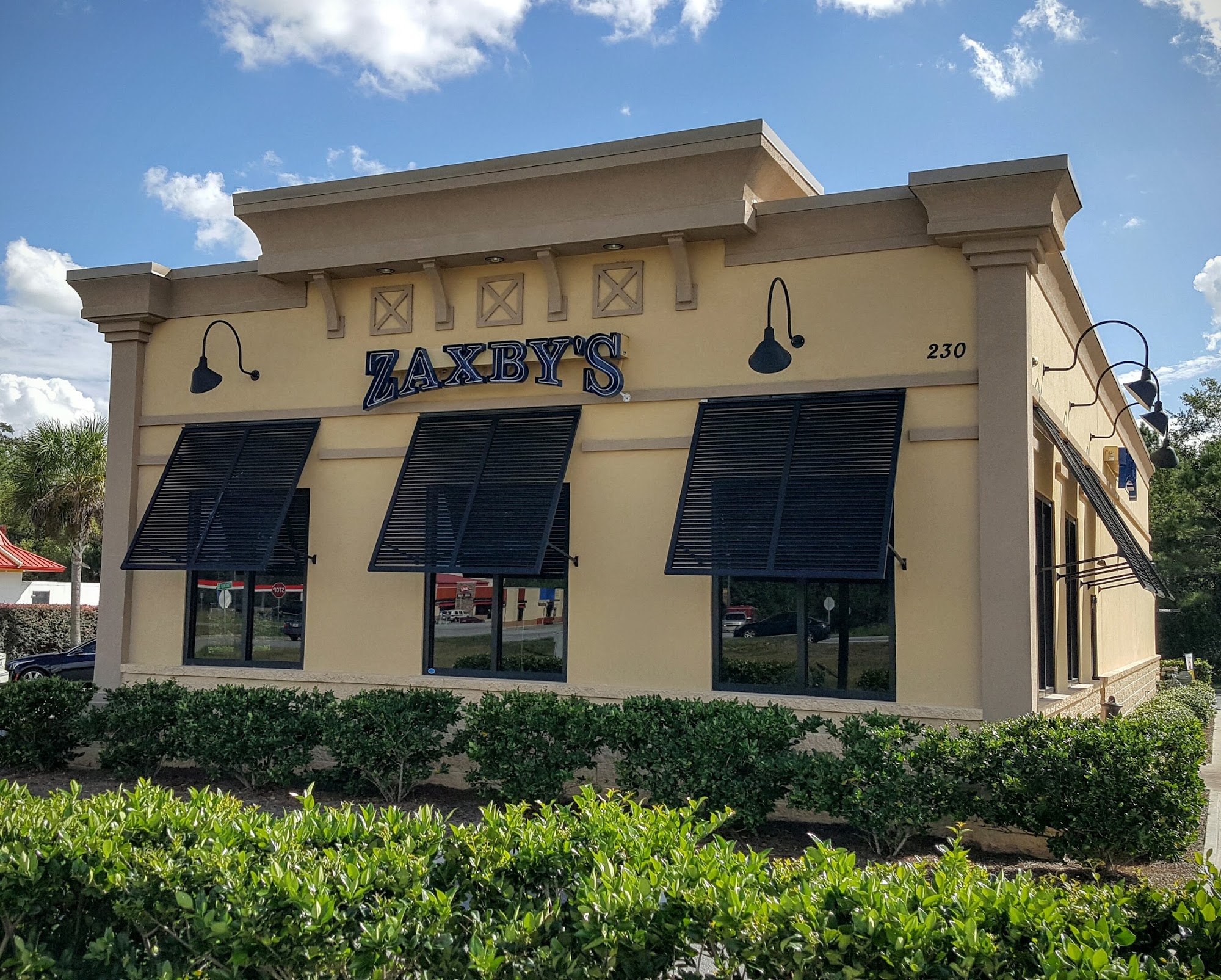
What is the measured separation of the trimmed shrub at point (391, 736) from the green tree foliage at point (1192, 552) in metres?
39.8

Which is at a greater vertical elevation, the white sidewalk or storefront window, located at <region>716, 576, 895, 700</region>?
storefront window, located at <region>716, 576, 895, 700</region>

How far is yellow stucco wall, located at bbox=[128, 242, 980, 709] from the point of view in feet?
35.2

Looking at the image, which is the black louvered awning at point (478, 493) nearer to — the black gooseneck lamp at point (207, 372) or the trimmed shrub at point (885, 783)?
the black gooseneck lamp at point (207, 372)

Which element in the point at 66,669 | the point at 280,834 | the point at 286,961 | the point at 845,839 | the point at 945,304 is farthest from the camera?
the point at 66,669

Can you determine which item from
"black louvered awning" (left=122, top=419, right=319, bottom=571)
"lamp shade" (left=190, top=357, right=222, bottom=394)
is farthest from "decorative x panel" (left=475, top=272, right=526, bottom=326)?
"lamp shade" (left=190, top=357, right=222, bottom=394)

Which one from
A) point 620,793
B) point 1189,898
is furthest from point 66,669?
point 1189,898

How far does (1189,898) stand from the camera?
413cm

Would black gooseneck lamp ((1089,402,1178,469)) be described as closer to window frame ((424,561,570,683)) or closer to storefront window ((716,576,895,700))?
storefront window ((716,576,895,700))

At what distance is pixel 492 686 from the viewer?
12.4m

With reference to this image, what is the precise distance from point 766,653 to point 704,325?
149 inches

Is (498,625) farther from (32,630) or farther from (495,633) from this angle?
(32,630)

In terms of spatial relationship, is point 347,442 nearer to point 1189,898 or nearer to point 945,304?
point 945,304

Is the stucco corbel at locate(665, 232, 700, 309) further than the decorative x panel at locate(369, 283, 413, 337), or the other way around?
the decorative x panel at locate(369, 283, 413, 337)

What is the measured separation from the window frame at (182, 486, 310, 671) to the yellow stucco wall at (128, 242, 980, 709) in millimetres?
145
